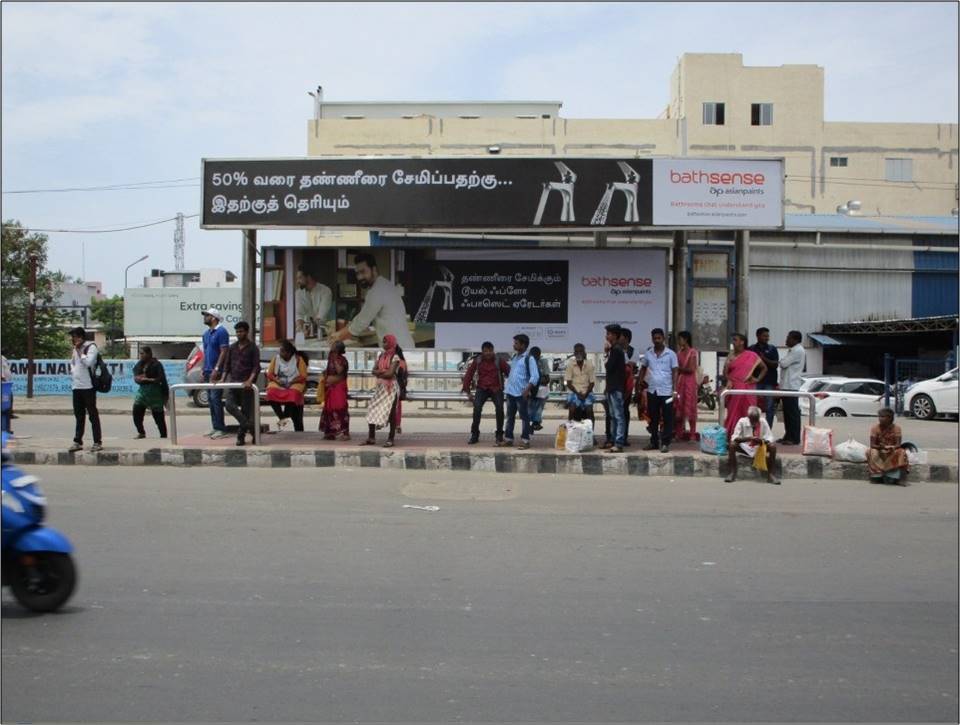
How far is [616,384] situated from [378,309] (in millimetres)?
4067

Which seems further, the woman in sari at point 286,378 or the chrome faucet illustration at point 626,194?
the woman in sari at point 286,378

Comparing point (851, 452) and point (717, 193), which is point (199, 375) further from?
point (851, 452)

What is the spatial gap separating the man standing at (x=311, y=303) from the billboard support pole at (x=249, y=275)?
0.69 meters

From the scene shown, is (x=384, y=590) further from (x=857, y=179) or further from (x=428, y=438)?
(x=857, y=179)

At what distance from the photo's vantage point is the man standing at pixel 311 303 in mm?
13852

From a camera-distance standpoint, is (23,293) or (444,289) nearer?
(444,289)

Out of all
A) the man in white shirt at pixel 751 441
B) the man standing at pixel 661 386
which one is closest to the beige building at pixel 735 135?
the man standing at pixel 661 386

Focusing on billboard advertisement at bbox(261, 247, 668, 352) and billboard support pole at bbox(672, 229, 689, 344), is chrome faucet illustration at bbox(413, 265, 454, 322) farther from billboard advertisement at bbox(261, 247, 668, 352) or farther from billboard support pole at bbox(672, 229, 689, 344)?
billboard support pole at bbox(672, 229, 689, 344)

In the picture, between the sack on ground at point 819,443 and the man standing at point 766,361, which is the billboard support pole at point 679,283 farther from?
the sack on ground at point 819,443

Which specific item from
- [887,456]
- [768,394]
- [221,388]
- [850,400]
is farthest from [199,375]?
[850,400]

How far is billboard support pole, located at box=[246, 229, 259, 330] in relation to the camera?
13250mm

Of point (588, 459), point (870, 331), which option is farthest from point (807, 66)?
point (588, 459)

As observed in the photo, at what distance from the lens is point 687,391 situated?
12.9m

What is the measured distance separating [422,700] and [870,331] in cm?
3182
